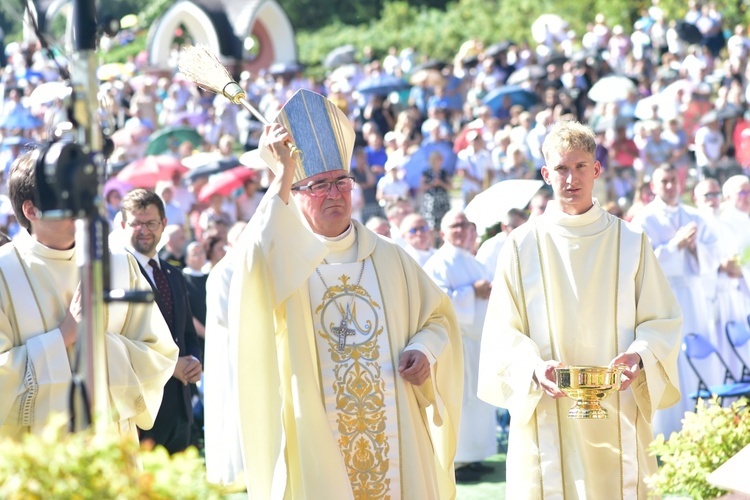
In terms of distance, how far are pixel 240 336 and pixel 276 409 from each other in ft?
1.14

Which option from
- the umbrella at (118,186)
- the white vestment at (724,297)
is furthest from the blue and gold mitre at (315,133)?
the umbrella at (118,186)

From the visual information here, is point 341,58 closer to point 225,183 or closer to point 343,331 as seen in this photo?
point 225,183

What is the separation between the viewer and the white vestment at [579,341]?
609cm

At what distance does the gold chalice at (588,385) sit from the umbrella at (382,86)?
2069 centimetres

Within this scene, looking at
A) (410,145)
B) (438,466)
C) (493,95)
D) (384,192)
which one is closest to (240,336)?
(438,466)

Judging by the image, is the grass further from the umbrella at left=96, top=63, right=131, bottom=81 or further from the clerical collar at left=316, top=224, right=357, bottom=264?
the umbrella at left=96, top=63, right=131, bottom=81

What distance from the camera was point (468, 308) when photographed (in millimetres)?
10219

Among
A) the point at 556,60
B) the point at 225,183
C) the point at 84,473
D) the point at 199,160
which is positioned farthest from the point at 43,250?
the point at 556,60

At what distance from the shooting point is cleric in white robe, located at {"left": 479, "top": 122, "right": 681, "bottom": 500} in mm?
6066

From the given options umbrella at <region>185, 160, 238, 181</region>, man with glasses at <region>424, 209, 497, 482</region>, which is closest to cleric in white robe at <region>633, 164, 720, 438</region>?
man with glasses at <region>424, 209, 497, 482</region>

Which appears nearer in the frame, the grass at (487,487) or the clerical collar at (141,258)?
the clerical collar at (141,258)

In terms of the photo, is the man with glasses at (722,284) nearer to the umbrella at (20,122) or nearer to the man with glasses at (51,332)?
the man with glasses at (51,332)

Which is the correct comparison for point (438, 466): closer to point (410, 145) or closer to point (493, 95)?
point (410, 145)

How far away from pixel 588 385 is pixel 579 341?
489 mm
